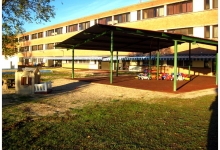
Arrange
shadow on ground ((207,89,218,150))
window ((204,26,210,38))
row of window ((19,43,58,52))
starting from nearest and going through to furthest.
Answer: shadow on ground ((207,89,218,150)), window ((204,26,210,38)), row of window ((19,43,58,52))

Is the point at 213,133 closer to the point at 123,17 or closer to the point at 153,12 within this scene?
the point at 153,12

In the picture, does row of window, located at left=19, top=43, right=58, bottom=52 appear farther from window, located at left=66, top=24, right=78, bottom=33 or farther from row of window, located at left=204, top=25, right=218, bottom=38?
row of window, located at left=204, top=25, right=218, bottom=38

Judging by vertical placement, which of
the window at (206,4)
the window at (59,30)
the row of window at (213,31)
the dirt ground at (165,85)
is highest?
the window at (59,30)

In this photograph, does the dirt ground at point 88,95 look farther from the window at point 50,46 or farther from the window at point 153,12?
the window at point 50,46

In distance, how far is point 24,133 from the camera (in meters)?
5.06

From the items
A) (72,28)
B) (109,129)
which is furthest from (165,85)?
(72,28)

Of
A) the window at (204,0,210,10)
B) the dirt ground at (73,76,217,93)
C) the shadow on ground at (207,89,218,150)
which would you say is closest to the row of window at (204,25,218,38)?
the window at (204,0,210,10)

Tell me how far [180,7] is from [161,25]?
3665 mm

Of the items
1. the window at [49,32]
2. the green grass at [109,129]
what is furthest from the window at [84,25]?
the green grass at [109,129]

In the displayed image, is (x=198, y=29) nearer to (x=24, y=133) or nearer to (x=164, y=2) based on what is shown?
(x=164, y=2)

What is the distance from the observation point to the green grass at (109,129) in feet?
14.6

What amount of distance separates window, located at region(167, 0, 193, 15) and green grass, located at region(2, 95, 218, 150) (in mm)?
24665

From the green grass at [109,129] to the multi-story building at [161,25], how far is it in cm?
2068

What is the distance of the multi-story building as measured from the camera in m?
26.8
